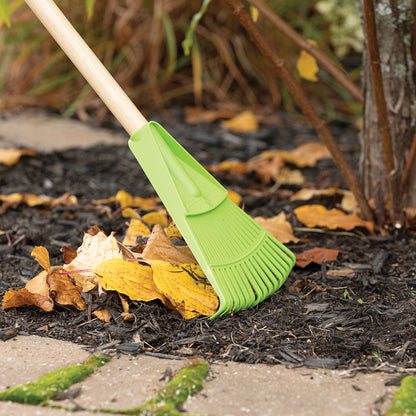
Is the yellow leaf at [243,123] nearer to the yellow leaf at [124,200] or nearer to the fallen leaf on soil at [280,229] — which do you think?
the yellow leaf at [124,200]

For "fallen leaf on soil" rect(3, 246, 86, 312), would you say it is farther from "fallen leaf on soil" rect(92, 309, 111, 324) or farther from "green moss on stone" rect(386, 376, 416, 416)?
"green moss on stone" rect(386, 376, 416, 416)

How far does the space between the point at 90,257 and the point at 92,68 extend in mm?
494

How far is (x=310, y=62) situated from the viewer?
1.90 metres

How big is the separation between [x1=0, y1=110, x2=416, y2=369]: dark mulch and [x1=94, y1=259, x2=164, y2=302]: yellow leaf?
4 cm

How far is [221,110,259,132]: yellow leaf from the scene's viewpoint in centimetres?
340

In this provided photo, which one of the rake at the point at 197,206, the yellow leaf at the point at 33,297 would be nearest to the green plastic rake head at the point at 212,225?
the rake at the point at 197,206

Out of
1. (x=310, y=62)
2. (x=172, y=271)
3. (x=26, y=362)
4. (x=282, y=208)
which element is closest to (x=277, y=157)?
(x=282, y=208)

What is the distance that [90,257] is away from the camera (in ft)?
4.84

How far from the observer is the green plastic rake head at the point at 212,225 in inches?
55.8

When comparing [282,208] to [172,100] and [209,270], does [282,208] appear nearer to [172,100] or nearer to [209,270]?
[209,270]

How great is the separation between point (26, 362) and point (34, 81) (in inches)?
121

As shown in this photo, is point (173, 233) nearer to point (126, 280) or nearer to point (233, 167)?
point (126, 280)

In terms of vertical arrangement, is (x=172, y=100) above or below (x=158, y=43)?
below

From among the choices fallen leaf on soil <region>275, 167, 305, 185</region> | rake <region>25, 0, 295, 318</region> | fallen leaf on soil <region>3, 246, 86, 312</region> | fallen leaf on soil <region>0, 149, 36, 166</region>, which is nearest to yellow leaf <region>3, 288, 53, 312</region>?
fallen leaf on soil <region>3, 246, 86, 312</region>
